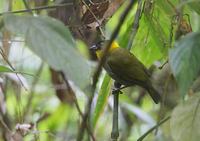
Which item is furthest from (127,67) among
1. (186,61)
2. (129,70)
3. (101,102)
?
(186,61)

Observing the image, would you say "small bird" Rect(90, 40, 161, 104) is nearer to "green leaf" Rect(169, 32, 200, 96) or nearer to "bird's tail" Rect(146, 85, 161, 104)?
"bird's tail" Rect(146, 85, 161, 104)

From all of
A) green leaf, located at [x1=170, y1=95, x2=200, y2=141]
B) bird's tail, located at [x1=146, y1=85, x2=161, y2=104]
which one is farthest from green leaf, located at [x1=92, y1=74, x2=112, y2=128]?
bird's tail, located at [x1=146, y1=85, x2=161, y2=104]

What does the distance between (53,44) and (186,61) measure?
0.22 meters

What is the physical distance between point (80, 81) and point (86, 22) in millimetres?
783

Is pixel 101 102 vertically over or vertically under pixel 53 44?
under

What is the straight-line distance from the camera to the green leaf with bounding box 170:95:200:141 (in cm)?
94

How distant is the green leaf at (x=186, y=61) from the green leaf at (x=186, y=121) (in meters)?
0.19

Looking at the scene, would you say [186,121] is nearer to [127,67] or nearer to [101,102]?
[101,102]

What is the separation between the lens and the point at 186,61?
2.46 feet

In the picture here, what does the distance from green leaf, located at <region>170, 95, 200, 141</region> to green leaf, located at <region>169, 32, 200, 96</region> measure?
0.63 ft

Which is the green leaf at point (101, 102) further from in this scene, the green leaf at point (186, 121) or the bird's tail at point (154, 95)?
the bird's tail at point (154, 95)

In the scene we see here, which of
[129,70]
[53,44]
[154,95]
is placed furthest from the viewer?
[129,70]

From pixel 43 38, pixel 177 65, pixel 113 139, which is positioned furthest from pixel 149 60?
pixel 43 38

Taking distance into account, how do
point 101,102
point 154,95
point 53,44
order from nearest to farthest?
1. point 53,44
2. point 101,102
3. point 154,95
